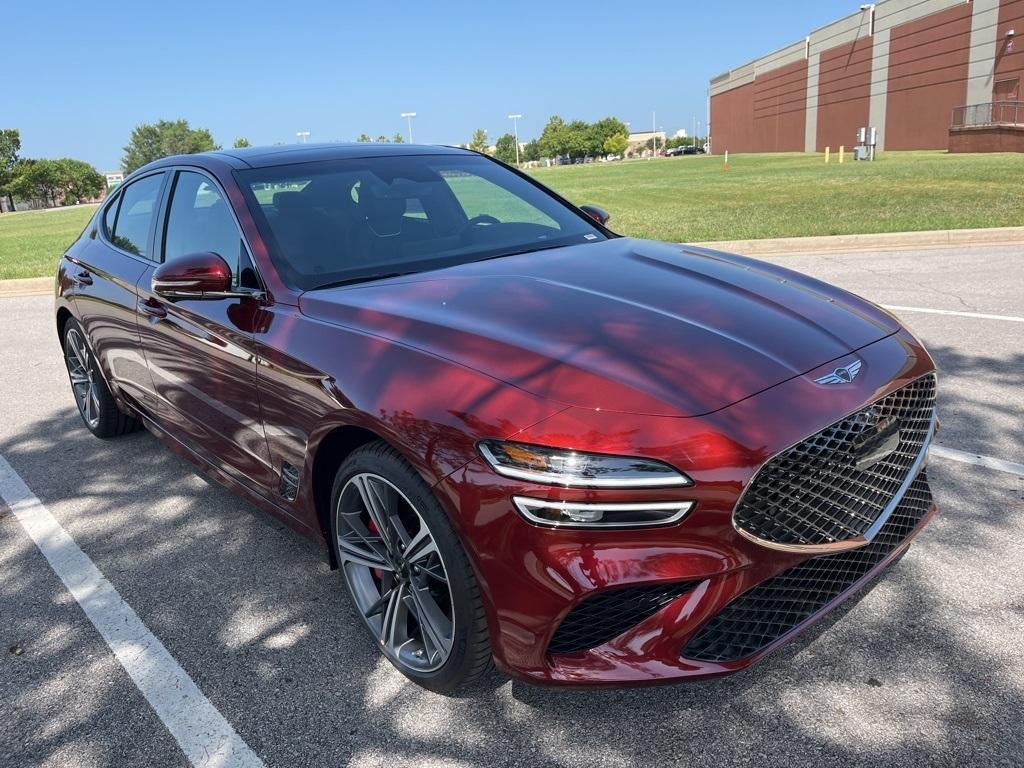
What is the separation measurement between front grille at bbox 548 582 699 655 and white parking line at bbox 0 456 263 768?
1.00m

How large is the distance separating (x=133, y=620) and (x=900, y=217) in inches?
537

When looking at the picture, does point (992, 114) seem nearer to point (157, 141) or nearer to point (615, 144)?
point (615, 144)

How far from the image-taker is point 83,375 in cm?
553

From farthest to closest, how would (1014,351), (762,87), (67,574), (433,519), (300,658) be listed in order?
(762,87), (1014,351), (67,574), (300,658), (433,519)

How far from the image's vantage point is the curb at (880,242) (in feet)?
38.2

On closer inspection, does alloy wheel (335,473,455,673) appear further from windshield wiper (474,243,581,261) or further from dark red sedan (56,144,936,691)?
windshield wiper (474,243,581,261)

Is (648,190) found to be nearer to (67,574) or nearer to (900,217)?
(900,217)

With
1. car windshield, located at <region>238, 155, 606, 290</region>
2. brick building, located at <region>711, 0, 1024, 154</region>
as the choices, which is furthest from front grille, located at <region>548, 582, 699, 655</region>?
brick building, located at <region>711, 0, 1024, 154</region>

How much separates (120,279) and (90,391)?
49.9 inches

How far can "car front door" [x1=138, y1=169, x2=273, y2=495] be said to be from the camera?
3.30 metres

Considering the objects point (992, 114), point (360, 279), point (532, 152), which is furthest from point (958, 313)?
point (532, 152)

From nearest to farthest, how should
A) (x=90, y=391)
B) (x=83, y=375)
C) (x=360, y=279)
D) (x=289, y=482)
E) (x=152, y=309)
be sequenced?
(x=289, y=482) < (x=360, y=279) < (x=152, y=309) < (x=90, y=391) < (x=83, y=375)

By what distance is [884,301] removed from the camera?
7895 millimetres

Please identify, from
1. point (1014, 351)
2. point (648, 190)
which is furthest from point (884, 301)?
point (648, 190)
